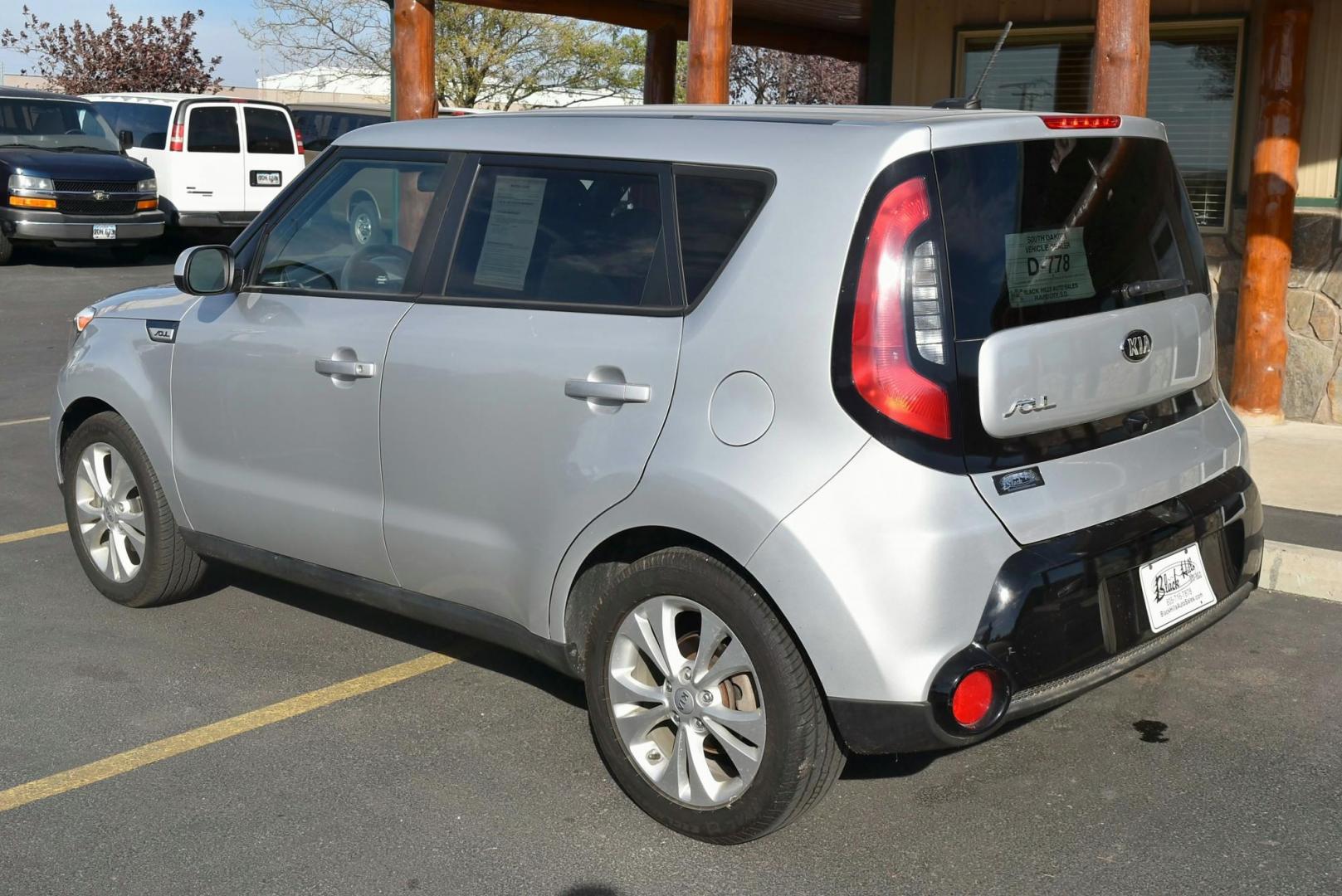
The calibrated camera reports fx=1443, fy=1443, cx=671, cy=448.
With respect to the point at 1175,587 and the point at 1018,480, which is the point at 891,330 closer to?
the point at 1018,480

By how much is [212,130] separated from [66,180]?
2.61 metres

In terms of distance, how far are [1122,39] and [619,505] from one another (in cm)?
397

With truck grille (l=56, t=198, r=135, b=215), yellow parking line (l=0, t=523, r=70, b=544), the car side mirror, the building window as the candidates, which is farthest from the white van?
the car side mirror

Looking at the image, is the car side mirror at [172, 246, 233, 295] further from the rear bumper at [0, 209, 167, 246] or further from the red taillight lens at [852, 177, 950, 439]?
the rear bumper at [0, 209, 167, 246]

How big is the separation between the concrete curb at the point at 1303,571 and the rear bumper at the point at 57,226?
15.2 metres

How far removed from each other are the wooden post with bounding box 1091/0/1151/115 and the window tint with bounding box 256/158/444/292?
3.38m

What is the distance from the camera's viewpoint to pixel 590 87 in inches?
1394

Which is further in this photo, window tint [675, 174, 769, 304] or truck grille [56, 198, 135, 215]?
truck grille [56, 198, 135, 215]

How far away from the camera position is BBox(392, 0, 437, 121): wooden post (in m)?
9.73

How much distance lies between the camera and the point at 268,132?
19.7 m

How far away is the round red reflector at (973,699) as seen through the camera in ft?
10.7

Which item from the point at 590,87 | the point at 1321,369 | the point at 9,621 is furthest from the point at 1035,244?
the point at 590,87

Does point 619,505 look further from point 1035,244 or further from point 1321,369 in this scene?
point 1321,369

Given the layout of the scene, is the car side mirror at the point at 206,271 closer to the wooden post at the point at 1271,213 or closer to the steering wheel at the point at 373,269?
the steering wheel at the point at 373,269
